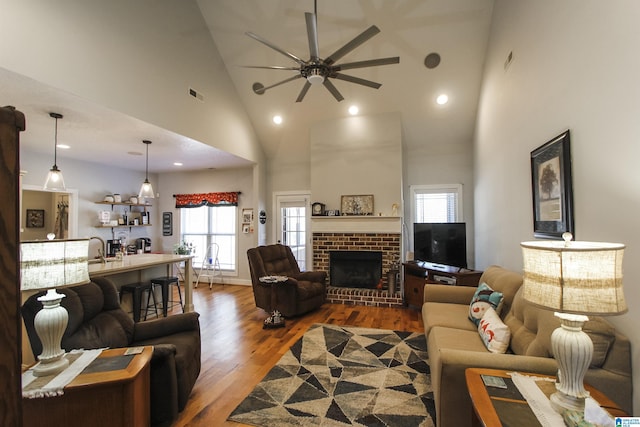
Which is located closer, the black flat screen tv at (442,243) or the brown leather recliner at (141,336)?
the brown leather recliner at (141,336)

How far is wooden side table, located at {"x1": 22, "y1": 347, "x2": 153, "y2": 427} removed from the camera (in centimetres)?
145

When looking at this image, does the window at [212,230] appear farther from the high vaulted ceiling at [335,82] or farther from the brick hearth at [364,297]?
the brick hearth at [364,297]

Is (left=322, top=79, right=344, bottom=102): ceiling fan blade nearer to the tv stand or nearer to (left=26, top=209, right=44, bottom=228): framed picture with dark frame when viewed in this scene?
the tv stand

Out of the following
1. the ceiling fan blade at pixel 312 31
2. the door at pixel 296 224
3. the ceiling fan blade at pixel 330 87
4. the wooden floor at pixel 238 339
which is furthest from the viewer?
the door at pixel 296 224

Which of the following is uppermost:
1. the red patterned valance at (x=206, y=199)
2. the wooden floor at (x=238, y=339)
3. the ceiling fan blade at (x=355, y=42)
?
the ceiling fan blade at (x=355, y=42)

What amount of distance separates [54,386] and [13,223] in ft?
4.17

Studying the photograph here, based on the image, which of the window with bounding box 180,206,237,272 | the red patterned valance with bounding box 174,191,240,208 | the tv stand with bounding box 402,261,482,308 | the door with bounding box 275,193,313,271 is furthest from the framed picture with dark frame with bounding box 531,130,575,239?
the window with bounding box 180,206,237,272

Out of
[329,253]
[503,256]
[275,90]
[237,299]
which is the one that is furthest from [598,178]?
[237,299]

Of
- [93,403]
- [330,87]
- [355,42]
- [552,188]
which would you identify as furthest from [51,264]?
[552,188]

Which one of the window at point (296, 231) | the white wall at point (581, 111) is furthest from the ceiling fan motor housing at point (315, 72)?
the window at point (296, 231)

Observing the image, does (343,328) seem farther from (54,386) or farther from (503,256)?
(54,386)

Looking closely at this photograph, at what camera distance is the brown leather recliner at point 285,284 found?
4.02m

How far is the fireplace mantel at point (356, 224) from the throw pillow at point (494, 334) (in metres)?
2.67

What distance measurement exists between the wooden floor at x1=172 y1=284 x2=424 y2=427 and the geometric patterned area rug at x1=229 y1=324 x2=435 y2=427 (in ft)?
0.46
